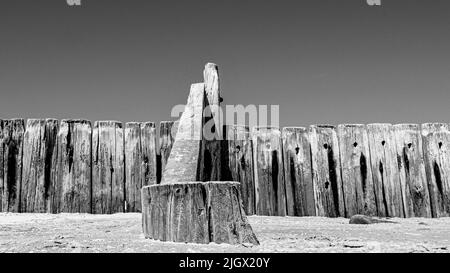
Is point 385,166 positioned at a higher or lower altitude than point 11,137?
lower

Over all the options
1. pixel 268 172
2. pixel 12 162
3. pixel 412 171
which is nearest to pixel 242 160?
pixel 268 172

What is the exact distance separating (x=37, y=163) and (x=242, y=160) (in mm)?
2718

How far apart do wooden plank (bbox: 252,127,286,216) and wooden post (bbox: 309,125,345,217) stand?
481 mm

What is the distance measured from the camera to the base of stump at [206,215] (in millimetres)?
2994

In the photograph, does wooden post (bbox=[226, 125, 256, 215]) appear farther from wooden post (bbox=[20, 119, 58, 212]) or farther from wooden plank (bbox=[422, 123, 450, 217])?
wooden plank (bbox=[422, 123, 450, 217])

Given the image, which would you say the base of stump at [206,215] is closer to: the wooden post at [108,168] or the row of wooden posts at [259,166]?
the row of wooden posts at [259,166]

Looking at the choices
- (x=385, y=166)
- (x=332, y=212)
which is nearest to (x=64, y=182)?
(x=332, y=212)

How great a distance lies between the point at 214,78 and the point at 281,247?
3210mm

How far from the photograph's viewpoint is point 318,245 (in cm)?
306

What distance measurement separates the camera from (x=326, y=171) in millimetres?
6188

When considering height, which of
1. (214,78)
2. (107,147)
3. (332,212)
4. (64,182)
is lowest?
(332,212)

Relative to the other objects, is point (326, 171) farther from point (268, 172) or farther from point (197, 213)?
point (197, 213)
